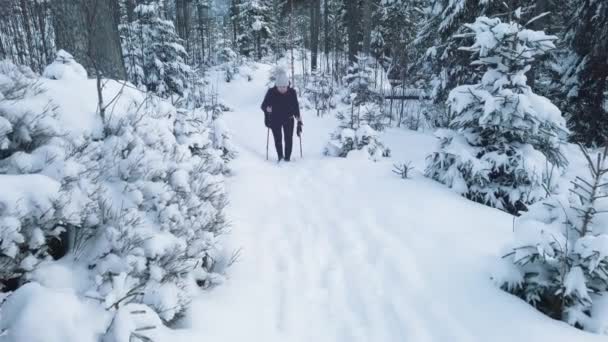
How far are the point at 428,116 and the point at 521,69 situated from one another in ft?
27.9

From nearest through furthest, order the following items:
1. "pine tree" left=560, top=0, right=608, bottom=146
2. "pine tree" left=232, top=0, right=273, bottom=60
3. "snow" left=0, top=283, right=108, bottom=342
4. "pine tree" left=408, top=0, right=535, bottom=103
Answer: "snow" left=0, top=283, right=108, bottom=342
"pine tree" left=560, top=0, right=608, bottom=146
"pine tree" left=408, top=0, right=535, bottom=103
"pine tree" left=232, top=0, right=273, bottom=60

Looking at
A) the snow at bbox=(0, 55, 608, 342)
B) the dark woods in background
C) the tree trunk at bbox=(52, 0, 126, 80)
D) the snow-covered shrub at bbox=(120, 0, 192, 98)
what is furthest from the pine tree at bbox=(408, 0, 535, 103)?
the snow-covered shrub at bbox=(120, 0, 192, 98)

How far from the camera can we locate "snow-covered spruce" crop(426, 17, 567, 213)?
503 centimetres

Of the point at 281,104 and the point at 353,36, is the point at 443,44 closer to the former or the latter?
the point at 281,104

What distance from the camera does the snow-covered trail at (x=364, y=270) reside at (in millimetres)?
2568

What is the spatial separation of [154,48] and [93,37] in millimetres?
9335

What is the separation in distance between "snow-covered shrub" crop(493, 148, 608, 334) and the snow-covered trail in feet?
0.52

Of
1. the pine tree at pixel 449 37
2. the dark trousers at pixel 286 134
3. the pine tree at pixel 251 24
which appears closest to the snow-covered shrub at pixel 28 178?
the dark trousers at pixel 286 134

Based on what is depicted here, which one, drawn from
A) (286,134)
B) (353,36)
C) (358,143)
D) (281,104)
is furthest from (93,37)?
(353,36)

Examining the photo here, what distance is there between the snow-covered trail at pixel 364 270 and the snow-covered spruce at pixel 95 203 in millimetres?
463

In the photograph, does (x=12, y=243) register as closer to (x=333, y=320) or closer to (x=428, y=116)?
(x=333, y=320)

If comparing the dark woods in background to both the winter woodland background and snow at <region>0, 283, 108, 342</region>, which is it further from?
snow at <region>0, 283, 108, 342</region>

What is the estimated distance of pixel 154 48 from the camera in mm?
13430

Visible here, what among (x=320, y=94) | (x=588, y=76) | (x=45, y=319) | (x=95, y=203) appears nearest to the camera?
(x=45, y=319)
